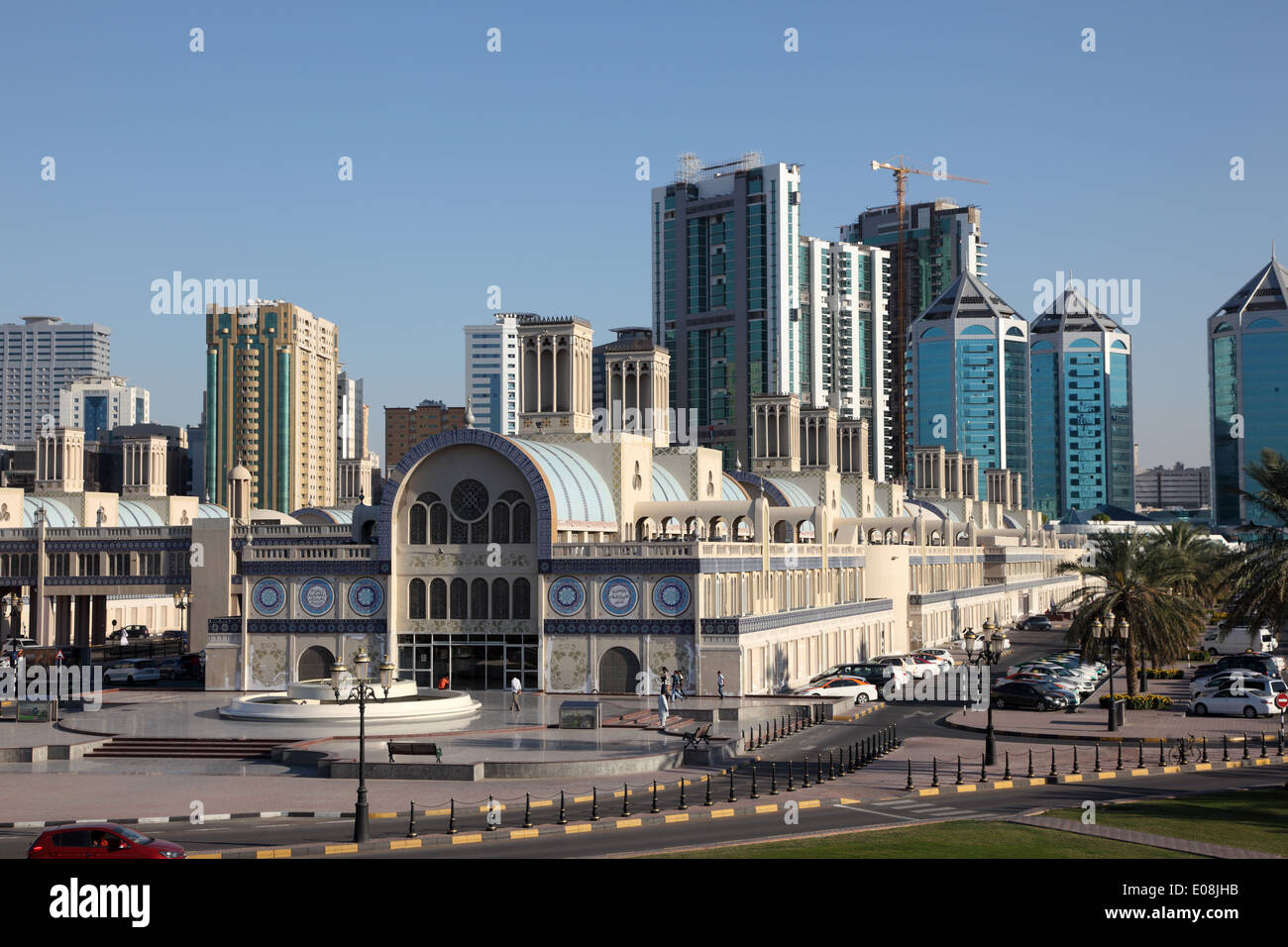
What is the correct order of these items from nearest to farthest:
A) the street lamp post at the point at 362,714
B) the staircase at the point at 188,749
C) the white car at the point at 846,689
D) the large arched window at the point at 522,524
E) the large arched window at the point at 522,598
→ the street lamp post at the point at 362,714
the staircase at the point at 188,749
the white car at the point at 846,689
the large arched window at the point at 522,598
the large arched window at the point at 522,524

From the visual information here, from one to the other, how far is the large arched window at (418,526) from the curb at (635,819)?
29211 millimetres

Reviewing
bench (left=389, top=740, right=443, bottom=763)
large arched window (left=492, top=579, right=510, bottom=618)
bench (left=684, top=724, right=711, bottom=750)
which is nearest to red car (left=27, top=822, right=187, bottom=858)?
bench (left=389, top=740, right=443, bottom=763)

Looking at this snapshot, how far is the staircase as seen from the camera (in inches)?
1789

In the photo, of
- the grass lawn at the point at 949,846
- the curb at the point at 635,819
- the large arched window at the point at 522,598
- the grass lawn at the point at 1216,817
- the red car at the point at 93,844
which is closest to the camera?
the red car at the point at 93,844

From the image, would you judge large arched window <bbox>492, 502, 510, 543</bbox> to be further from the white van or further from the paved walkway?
the white van

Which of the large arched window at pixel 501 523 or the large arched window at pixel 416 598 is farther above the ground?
the large arched window at pixel 501 523

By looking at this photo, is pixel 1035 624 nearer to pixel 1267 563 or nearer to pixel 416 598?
pixel 416 598

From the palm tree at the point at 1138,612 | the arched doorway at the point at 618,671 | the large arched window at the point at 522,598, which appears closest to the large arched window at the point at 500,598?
the large arched window at the point at 522,598

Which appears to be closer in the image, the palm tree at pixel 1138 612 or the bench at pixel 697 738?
the bench at pixel 697 738

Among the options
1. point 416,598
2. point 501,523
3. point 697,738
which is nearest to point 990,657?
point 697,738

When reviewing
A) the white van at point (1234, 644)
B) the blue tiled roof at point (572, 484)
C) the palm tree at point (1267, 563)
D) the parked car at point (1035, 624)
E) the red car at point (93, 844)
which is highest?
the blue tiled roof at point (572, 484)

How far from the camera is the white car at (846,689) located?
200ft

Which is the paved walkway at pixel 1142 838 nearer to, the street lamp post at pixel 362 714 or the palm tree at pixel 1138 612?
the street lamp post at pixel 362 714

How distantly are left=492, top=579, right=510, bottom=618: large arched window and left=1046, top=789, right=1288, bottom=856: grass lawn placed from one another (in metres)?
34.1
